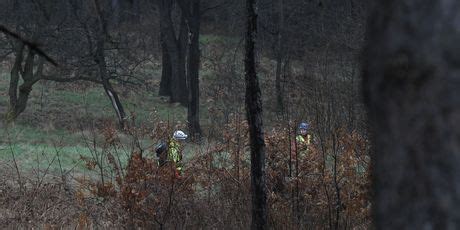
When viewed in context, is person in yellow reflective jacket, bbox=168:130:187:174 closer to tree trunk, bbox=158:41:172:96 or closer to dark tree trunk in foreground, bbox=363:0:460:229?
dark tree trunk in foreground, bbox=363:0:460:229

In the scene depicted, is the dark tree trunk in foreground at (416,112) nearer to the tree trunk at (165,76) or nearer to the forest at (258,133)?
the forest at (258,133)

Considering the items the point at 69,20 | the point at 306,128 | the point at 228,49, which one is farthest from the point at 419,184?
the point at 228,49

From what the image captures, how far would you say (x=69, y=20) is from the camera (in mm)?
32219

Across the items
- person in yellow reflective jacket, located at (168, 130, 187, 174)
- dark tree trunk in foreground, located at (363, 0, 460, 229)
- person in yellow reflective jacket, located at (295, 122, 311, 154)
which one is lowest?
person in yellow reflective jacket, located at (168, 130, 187, 174)

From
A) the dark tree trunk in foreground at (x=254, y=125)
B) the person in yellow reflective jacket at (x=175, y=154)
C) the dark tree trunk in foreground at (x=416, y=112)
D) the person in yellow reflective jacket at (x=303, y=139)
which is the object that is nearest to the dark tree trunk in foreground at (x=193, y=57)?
the person in yellow reflective jacket at (x=303, y=139)

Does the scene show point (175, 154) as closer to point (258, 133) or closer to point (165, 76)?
point (258, 133)

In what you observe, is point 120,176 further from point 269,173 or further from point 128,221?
point 269,173

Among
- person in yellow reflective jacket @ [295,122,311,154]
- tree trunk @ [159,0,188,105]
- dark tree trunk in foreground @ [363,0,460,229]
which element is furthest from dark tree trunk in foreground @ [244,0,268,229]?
tree trunk @ [159,0,188,105]

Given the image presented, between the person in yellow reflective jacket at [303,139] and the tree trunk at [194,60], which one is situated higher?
the tree trunk at [194,60]

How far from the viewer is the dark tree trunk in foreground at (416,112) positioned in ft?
7.18

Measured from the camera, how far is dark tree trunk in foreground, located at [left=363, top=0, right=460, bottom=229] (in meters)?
2.19

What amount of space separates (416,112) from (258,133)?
818 centimetres

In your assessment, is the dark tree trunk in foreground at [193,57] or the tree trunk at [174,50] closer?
the dark tree trunk in foreground at [193,57]

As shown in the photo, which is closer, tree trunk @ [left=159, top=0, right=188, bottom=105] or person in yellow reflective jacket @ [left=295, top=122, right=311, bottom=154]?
person in yellow reflective jacket @ [left=295, top=122, right=311, bottom=154]
